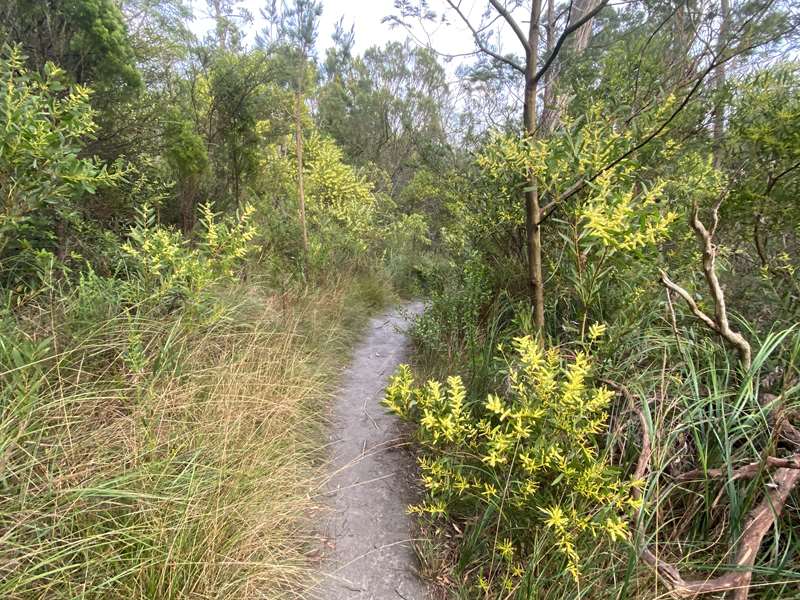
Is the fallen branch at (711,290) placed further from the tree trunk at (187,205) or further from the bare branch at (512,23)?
the tree trunk at (187,205)

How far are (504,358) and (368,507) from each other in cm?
110

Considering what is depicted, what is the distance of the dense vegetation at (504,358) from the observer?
4.24 ft

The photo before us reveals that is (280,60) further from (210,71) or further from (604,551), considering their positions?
Result: (604,551)

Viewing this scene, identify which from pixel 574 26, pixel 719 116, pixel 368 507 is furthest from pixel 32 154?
pixel 719 116

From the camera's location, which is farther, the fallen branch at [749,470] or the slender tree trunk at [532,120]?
the slender tree trunk at [532,120]

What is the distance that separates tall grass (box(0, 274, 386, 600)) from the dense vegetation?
0.05ft

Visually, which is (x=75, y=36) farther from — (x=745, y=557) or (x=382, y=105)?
(x=382, y=105)

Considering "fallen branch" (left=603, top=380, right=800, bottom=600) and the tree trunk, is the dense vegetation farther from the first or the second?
the tree trunk

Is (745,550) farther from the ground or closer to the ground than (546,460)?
closer to the ground

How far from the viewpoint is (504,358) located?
194cm

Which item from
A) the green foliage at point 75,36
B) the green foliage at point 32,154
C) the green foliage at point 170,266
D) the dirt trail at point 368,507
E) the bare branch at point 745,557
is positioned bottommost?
the dirt trail at point 368,507

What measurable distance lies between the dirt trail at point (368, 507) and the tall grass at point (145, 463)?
156 mm

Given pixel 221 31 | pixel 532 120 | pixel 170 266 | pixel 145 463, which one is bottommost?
pixel 145 463

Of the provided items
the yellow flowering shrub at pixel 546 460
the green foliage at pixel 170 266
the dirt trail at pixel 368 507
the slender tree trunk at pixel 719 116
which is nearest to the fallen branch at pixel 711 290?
the yellow flowering shrub at pixel 546 460
